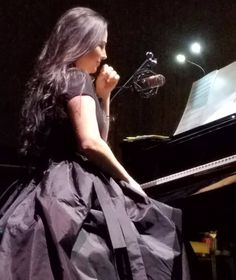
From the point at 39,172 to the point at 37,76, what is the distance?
0.38 meters

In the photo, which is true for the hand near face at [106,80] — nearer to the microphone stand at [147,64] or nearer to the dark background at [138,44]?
the microphone stand at [147,64]

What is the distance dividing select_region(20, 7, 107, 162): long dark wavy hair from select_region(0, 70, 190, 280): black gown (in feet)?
0.49

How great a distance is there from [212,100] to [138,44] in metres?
1.49

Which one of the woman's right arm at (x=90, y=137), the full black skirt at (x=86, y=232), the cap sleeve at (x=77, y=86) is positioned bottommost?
the full black skirt at (x=86, y=232)

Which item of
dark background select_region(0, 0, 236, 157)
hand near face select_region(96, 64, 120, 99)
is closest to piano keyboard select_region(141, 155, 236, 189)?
hand near face select_region(96, 64, 120, 99)

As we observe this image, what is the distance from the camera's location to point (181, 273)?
1.30m

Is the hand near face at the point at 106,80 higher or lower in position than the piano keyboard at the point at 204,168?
higher

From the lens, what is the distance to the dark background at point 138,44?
327cm

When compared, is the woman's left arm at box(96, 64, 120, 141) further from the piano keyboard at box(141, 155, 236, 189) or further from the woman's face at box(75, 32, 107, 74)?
the piano keyboard at box(141, 155, 236, 189)

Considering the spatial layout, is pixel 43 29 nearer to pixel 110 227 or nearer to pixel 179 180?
pixel 179 180

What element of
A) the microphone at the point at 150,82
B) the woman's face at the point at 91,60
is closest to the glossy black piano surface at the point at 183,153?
the microphone at the point at 150,82

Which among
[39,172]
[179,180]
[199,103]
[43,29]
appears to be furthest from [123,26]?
[39,172]

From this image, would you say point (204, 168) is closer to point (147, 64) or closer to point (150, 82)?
point (150, 82)

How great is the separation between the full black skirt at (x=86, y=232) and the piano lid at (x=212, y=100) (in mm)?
731
